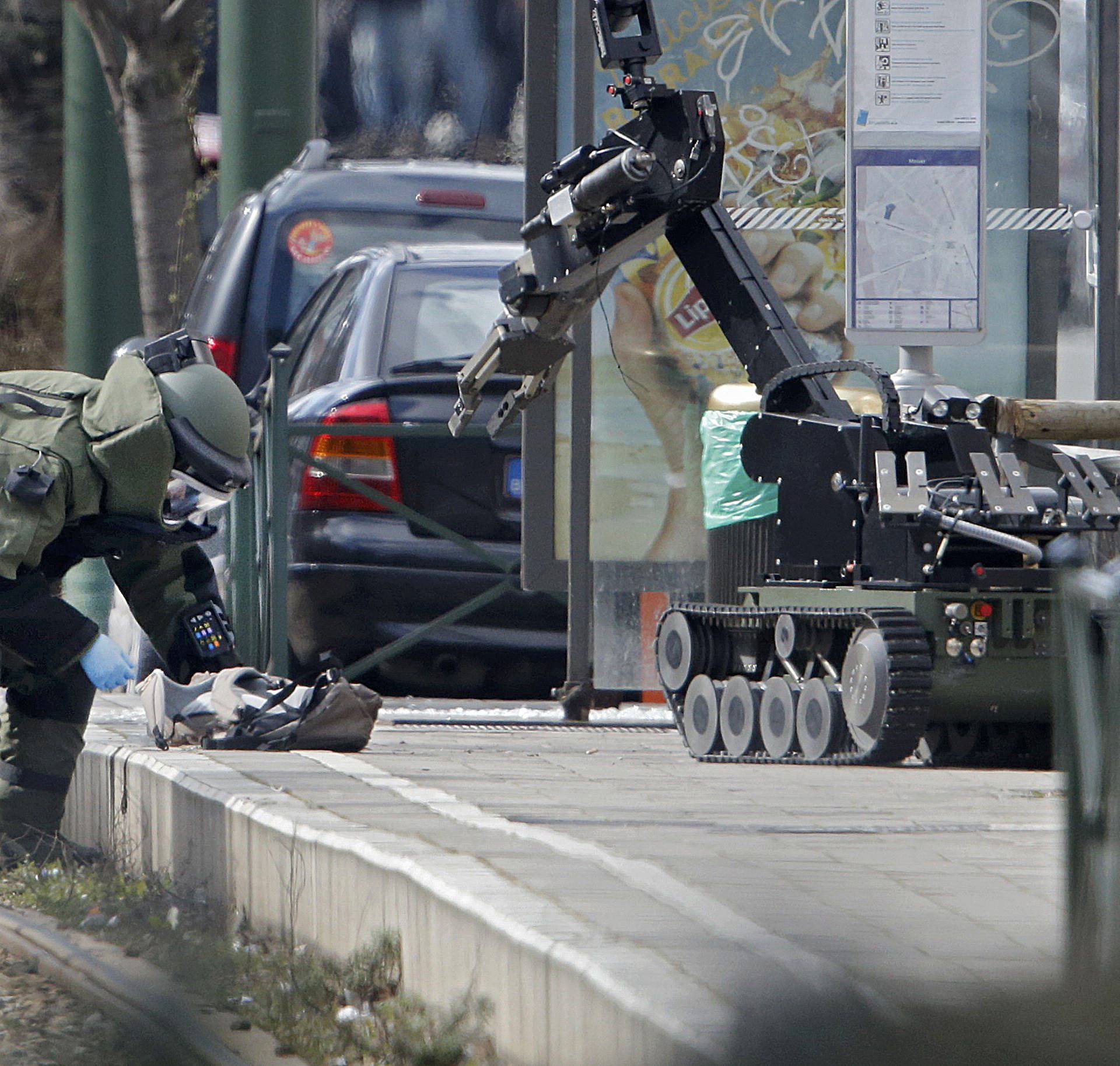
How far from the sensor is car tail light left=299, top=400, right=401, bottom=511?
8.09 meters

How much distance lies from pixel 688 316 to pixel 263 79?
4089mm

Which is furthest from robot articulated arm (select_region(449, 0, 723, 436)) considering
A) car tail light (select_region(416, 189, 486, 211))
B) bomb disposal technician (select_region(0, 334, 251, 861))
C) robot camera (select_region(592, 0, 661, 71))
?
car tail light (select_region(416, 189, 486, 211))

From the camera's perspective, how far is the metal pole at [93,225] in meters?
11.0

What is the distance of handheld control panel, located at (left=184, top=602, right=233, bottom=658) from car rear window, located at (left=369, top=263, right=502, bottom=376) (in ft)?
8.67

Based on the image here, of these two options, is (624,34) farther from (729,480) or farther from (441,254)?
(441,254)

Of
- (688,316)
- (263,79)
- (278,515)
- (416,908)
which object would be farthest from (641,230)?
(263,79)

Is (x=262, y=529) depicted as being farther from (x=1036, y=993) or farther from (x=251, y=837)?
(x=1036, y=993)

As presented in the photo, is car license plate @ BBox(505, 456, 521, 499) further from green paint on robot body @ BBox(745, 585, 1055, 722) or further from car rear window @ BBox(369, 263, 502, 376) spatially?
green paint on robot body @ BBox(745, 585, 1055, 722)

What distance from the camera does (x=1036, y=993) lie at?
144 cm

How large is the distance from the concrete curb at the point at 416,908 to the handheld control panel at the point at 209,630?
30 centimetres

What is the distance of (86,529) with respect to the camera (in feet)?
18.1

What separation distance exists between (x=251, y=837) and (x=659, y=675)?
2823mm

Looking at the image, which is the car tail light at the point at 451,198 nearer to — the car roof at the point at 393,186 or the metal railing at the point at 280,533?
the car roof at the point at 393,186

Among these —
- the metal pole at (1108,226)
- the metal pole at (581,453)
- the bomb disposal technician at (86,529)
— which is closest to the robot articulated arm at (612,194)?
the metal pole at (581,453)
